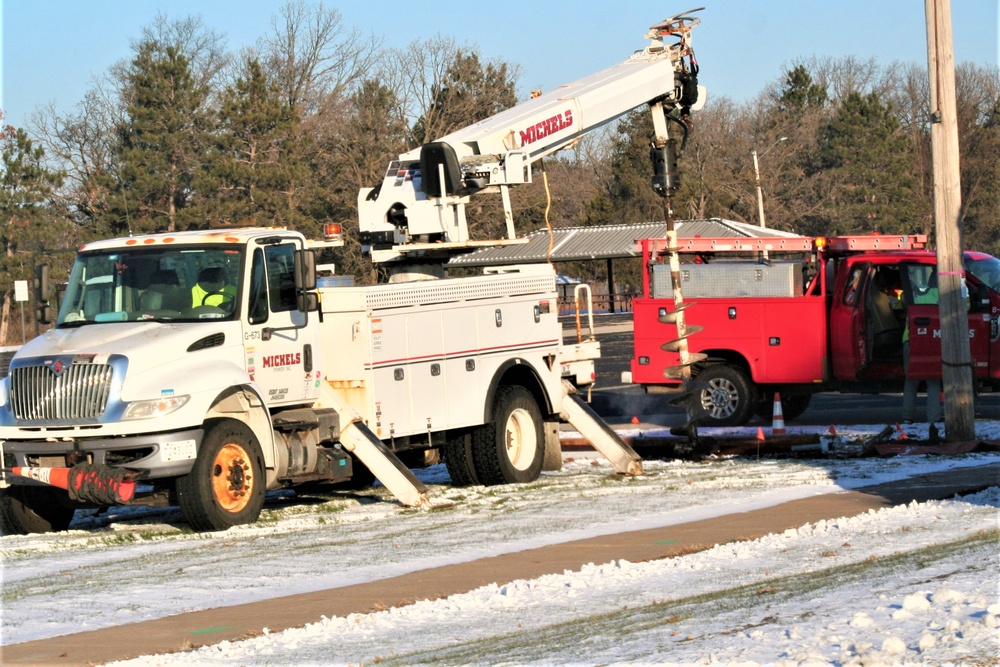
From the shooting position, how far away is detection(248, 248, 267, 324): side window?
12255 millimetres

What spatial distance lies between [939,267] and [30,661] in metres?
11.2

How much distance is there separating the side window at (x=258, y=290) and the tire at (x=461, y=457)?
118 inches

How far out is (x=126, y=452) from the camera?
1139cm

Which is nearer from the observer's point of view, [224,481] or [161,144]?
[224,481]

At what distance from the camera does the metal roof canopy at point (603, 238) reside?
2274 inches

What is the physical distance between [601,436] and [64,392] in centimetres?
609

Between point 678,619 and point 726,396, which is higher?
point 726,396

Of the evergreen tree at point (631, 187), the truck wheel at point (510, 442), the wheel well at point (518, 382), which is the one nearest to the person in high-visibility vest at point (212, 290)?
the wheel well at point (518, 382)

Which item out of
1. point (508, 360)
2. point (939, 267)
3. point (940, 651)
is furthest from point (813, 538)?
point (939, 267)

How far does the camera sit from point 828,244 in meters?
18.2

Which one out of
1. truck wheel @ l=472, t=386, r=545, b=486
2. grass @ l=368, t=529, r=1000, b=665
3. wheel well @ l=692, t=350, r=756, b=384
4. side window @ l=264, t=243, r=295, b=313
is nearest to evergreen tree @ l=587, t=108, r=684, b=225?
wheel well @ l=692, t=350, r=756, b=384

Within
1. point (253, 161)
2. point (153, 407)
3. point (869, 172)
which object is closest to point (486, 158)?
point (153, 407)

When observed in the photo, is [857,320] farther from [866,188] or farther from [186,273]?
[866,188]

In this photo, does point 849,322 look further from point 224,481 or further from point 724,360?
point 224,481
